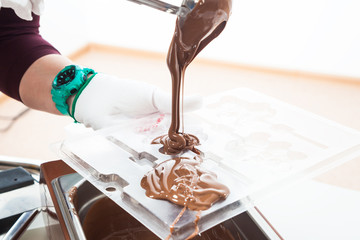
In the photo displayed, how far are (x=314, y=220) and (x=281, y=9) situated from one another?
125 inches

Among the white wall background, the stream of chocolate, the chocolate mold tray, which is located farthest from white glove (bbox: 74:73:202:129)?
the white wall background

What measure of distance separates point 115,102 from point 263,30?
118 inches

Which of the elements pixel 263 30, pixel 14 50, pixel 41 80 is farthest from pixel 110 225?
pixel 263 30

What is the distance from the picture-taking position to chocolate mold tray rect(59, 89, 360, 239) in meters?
0.75

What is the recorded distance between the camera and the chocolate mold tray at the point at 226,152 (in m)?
0.75

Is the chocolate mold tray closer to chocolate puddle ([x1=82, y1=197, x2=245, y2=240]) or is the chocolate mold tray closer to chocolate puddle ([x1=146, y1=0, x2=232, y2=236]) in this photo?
chocolate puddle ([x1=146, y1=0, x2=232, y2=236])

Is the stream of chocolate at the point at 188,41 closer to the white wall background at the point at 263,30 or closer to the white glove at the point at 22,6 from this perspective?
the white glove at the point at 22,6

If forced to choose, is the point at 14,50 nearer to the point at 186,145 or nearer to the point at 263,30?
the point at 186,145

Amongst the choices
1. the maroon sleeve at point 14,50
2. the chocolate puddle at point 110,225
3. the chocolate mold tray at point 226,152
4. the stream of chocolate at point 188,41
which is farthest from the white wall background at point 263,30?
the chocolate puddle at point 110,225

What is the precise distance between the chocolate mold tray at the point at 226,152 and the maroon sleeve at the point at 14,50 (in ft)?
1.33

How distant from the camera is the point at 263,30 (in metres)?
3.91

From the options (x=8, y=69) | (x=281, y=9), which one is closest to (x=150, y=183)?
(x=8, y=69)

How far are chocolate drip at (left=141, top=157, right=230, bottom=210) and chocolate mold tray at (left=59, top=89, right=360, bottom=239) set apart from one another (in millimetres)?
16

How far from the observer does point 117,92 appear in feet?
4.14
